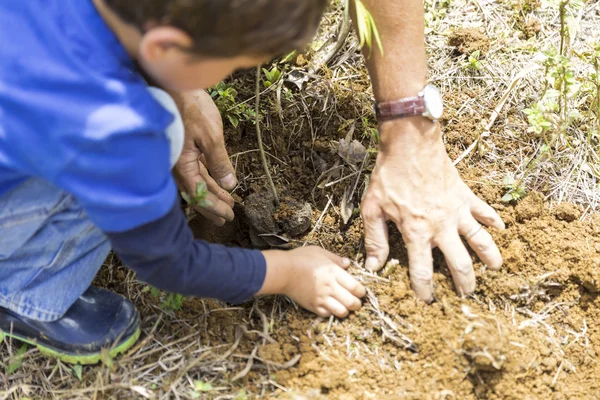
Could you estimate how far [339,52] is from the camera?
2445 mm

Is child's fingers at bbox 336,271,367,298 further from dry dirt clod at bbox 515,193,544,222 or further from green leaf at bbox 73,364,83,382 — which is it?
green leaf at bbox 73,364,83,382

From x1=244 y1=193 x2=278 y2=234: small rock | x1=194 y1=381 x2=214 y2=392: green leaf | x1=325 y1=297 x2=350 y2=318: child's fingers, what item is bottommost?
x1=194 y1=381 x2=214 y2=392: green leaf

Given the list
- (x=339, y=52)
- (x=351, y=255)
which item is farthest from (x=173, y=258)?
(x=339, y=52)

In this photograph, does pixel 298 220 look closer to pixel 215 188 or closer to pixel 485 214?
pixel 215 188

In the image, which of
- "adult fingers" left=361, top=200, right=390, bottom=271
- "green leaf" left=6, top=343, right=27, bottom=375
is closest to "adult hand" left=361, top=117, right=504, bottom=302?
"adult fingers" left=361, top=200, right=390, bottom=271

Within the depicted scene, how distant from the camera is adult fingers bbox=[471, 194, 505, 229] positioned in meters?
1.91

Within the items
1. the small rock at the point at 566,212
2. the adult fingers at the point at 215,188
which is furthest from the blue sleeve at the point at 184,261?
the small rock at the point at 566,212

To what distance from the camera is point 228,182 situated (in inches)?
81.3

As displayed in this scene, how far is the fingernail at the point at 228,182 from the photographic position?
6.75 ft

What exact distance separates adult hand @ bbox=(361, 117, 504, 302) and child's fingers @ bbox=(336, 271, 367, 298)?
12 cm

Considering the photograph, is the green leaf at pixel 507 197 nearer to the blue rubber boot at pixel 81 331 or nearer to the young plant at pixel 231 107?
the young plant at pixel 231 107

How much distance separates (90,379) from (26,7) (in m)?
1.06

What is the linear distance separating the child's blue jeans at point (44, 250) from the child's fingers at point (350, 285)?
0.63 meters

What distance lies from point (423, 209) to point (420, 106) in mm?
330
